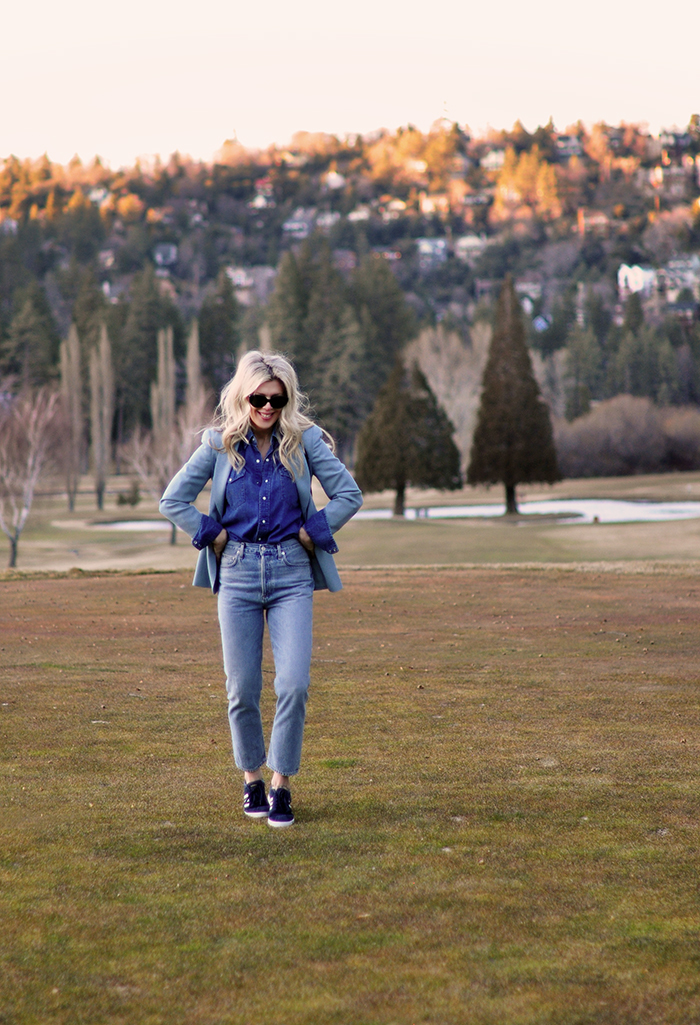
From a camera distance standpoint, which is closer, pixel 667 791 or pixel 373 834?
pixel 373 834

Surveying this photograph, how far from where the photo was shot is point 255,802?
19.0 ft

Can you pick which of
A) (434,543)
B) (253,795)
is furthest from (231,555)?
(434,543)

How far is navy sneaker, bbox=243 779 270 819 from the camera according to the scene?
576cm

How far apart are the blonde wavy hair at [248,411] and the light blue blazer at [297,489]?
61 millimetres

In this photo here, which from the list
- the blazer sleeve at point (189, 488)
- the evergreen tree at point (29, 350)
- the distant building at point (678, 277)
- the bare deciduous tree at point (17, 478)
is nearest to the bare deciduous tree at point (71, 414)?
the bare deciduous tree at point (17, 478)

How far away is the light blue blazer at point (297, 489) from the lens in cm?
568

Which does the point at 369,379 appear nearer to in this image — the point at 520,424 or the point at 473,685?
the point at 520,424

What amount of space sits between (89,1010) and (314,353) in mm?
96064

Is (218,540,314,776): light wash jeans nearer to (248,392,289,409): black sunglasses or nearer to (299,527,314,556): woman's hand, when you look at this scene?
(299,527,314,556): woman's hand

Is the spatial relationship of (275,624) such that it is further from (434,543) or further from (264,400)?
(434,543)

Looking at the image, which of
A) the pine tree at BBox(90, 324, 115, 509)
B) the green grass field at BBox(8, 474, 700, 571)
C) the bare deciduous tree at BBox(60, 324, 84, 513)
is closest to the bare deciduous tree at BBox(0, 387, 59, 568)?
the green grass field at BBox(8, 474, 700, 571)

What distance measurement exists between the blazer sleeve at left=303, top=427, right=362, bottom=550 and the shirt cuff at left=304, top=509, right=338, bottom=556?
0.18 feet

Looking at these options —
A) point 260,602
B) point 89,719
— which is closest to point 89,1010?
point 260,602

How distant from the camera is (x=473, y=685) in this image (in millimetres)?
9750
